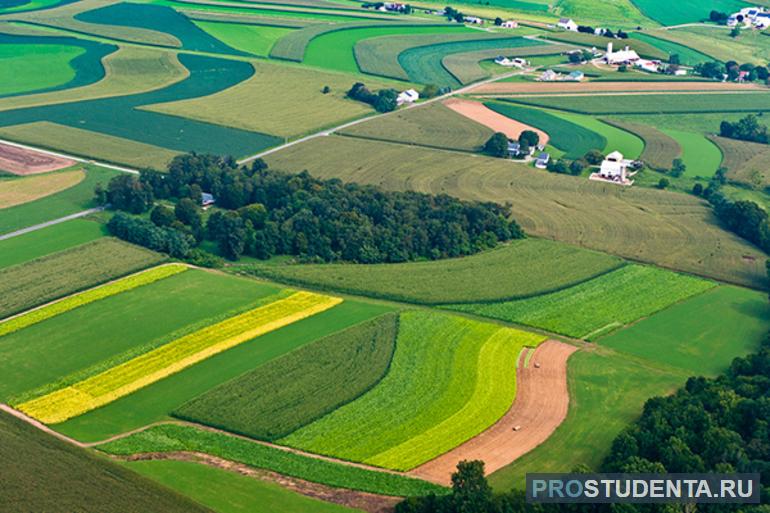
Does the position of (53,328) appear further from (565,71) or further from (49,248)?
(565,71)

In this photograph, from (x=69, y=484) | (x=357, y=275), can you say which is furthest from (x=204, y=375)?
(x=357, y=275)

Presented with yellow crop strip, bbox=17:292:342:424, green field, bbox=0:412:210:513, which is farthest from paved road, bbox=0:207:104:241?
green field, bbox=0:412:210:513

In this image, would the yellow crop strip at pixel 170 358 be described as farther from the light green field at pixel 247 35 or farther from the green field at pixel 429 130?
the light green field at pixel 247 35

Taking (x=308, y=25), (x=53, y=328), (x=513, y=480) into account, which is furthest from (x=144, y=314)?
(x=308, y=25)

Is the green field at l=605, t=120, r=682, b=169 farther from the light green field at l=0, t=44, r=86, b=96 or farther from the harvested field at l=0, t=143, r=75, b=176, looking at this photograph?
the light green field at l=0, t=44, r=86, b=96

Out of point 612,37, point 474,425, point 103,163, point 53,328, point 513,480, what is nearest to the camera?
point 513,480

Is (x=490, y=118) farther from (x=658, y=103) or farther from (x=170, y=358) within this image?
(x=170, y=358)
